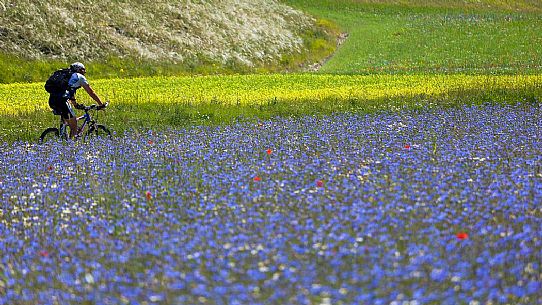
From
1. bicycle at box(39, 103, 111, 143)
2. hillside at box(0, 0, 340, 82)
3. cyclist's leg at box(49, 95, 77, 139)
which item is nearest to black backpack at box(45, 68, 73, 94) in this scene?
cyclist's leg at box(49, 95, 77, 139)

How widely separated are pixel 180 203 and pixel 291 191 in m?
1.27

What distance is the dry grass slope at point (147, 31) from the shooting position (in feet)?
131

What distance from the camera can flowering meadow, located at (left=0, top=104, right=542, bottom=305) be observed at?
561 centimetres

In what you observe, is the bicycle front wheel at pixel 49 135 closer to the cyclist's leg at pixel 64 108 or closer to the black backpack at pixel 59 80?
the cyclist's leg at pixel 64 108

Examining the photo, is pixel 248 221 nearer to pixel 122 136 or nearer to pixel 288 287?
pixel 288 287

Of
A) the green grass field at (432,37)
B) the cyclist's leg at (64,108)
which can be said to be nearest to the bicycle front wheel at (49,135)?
the cyclist's leg at (64,108)

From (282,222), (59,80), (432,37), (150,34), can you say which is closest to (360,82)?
(59,80)

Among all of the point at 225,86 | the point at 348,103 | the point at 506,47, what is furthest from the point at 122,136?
the point at 506,47

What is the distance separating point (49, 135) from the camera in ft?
51.8

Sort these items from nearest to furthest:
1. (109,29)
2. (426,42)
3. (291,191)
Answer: (291,191) → (109,29) → (426,42)

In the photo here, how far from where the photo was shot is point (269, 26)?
5266cm

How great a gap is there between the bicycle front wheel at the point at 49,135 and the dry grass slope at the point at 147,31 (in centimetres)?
2425

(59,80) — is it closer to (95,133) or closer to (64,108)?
(64,108)

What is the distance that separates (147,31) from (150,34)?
0.37 meters
